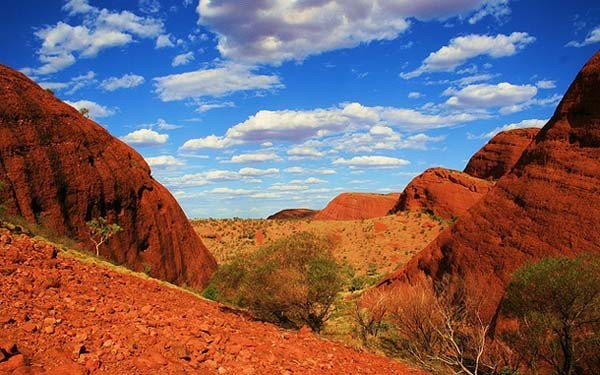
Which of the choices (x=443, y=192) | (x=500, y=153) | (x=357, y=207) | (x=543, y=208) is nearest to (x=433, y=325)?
(x=543, y=208)

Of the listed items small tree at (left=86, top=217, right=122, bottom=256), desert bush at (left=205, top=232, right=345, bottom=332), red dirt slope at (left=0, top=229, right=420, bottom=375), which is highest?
small tree at (left=86, top=217, right=122, bottom=256)

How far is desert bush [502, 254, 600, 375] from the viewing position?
11.8 m

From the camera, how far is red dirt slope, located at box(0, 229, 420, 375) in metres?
4.79

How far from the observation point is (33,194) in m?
18.3

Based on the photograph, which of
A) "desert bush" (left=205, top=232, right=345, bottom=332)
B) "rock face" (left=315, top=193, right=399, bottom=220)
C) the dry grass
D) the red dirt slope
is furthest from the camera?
"rock face" (left=315, top=193, right=399, bottom=220)

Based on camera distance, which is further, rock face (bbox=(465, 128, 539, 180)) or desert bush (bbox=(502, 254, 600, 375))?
rock face (bbox=(465, 128, 539, 180))

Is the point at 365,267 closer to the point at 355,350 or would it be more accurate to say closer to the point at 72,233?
the point at 72,233

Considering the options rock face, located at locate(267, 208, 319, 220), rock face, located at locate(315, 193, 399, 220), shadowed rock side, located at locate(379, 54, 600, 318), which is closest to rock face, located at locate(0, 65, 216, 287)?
shadowed rock side, located at locate(379, 54, 600, 318)

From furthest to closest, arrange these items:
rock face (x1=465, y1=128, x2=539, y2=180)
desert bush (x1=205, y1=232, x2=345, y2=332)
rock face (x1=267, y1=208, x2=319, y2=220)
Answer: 1. rock face (x1=267, y1=208, x2=319, y2=220)
2. rock face (x1=465, y1=128, x2=539, y2=180)
3. desert bush (x1=205, y1=232, x2=345, y2=332)

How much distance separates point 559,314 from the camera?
40.1 ft

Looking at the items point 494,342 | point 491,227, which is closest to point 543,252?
point 491,227

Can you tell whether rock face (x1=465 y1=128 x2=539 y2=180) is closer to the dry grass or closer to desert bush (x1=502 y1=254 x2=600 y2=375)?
the dry grass

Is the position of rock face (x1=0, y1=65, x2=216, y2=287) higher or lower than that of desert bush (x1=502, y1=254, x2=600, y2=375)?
higher

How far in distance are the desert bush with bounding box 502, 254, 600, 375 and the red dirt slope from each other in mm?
6224
